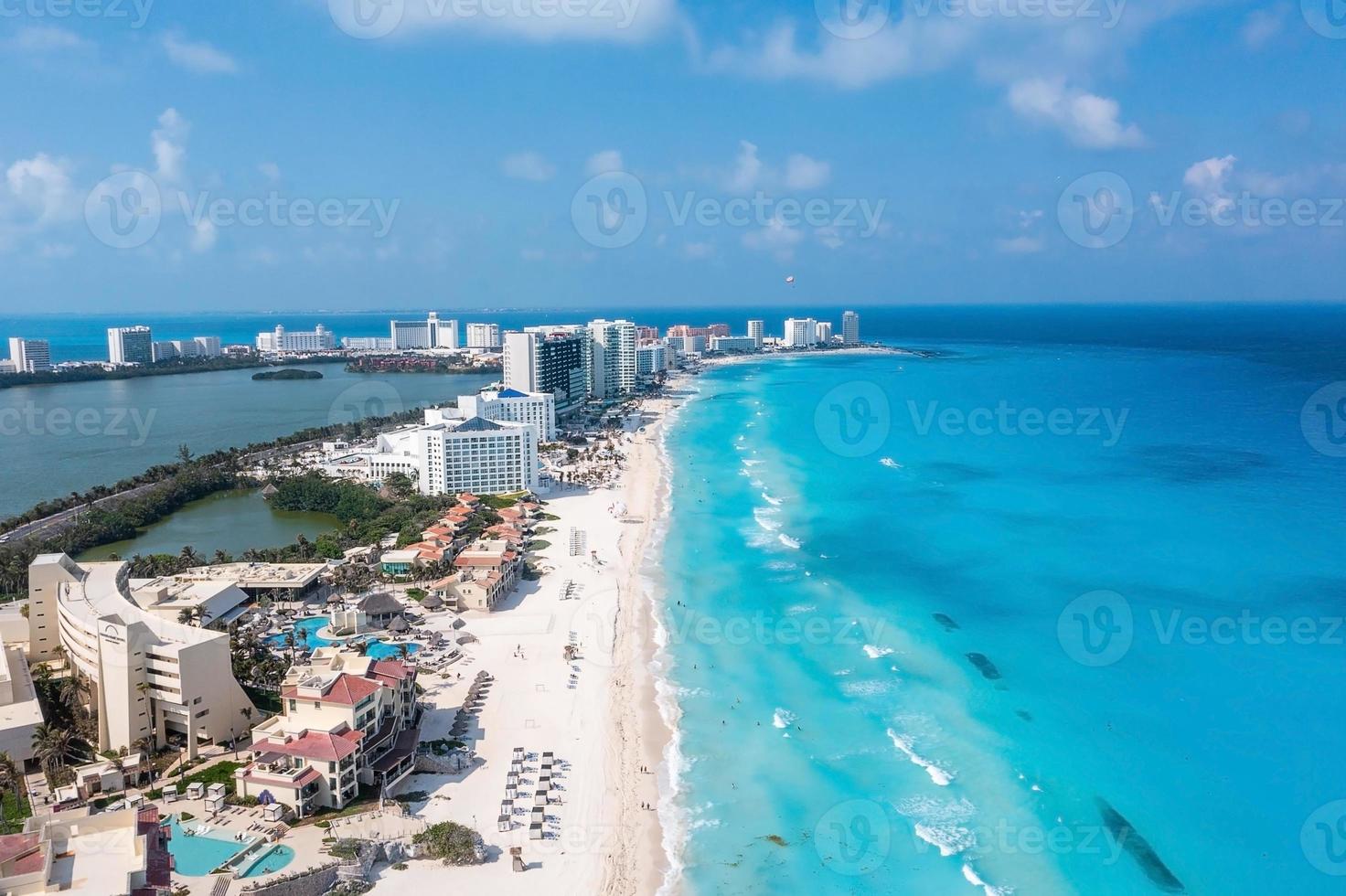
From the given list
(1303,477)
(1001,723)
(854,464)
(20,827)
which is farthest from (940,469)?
(20,827)

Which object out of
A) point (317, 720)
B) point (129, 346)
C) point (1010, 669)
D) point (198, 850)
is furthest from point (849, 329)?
point (198, 850)

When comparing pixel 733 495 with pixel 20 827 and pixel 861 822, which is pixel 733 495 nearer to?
pixel 861 822

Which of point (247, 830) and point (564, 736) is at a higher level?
point (247, 830)

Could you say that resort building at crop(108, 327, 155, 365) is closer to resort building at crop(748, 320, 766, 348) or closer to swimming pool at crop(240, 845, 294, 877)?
resort building at crop(748, 320, 766, 348)

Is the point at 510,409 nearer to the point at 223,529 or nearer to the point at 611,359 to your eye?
the point at 223,529

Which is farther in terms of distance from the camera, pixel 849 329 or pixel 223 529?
pixel 849 329

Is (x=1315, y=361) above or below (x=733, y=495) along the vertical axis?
above
